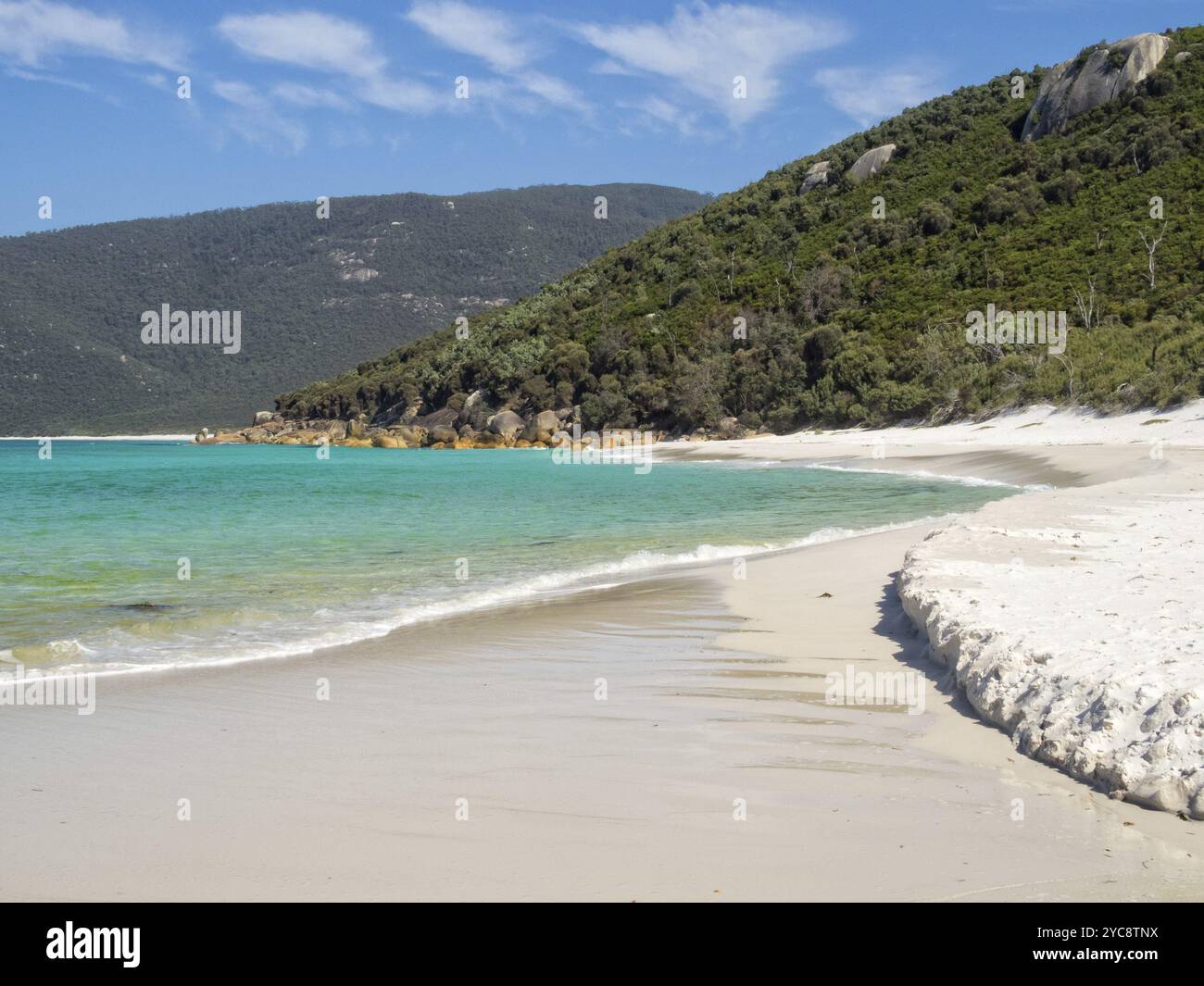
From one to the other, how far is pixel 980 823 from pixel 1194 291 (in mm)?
48191

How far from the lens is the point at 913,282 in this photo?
59.6 meters

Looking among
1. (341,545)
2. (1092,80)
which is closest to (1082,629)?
(341,545)

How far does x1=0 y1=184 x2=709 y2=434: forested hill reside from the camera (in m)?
124

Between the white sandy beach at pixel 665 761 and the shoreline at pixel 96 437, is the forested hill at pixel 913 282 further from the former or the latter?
the shoreline at pixel 96 437

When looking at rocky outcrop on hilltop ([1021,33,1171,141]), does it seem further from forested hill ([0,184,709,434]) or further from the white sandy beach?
forested hill ([0,184,709,434])

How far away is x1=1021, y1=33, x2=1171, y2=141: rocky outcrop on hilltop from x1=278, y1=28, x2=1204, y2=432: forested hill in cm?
13

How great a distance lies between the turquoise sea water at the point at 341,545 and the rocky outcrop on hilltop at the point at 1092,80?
158ft

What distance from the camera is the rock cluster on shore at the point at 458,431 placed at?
63.2 meters

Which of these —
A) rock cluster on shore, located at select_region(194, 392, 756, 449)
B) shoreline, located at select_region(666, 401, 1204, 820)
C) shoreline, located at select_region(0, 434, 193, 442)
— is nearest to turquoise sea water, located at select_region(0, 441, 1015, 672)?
shoreline, located at select_region(666, 401, 1204, 820)

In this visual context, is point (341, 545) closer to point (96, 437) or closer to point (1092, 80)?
point (1092, 80)

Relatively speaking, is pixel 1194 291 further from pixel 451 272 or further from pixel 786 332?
pixel 451 272

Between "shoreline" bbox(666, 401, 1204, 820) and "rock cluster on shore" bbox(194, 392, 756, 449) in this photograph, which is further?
"rock cluster on shore" bbox(194, 392, 756, 449)

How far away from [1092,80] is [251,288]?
115 metres

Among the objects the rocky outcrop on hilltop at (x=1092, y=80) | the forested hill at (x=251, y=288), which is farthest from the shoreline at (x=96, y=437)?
the rocky outcrop on hilltop at (x=1092, y=80)
